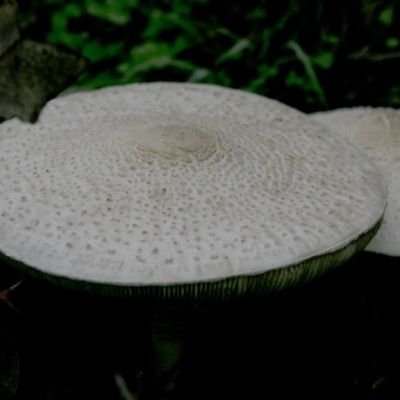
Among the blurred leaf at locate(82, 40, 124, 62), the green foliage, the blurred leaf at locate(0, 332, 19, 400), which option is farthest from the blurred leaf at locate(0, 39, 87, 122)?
the blurred leaf at locate(82, 40, 124, 62)

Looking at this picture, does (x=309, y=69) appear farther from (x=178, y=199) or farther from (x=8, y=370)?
(x=8, y=370)

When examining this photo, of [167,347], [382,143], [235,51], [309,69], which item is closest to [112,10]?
[235,51]

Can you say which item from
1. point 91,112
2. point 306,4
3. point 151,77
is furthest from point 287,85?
point 91,112

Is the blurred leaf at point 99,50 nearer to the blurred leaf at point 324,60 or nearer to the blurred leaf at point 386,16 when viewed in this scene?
the blurred leaf at point 324,60

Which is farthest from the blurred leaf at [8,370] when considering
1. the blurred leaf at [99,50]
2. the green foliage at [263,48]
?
the blurred leaf at [99,50]

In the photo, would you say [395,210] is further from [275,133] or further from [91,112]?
[91,112]

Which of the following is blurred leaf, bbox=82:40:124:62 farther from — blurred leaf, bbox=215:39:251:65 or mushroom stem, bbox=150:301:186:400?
mushroom stem, bbox=150:301:186:400
